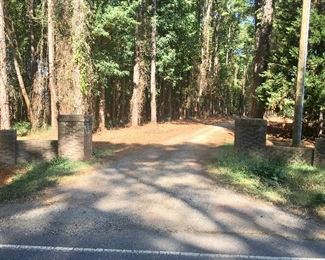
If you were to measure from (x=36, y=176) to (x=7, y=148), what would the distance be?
2768 mm

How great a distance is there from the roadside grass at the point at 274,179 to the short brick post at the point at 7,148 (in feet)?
19.5

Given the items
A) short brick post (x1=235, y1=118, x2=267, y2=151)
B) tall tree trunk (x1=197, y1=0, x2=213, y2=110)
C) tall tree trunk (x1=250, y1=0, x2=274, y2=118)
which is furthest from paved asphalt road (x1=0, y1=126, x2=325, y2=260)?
tall tree trunk (x1=197, y1=0, x2=213, y2=110)

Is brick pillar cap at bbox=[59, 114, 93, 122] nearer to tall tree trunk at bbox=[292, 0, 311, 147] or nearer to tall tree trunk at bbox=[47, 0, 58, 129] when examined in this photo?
tall tree trunk at bbox=[292, 0, 311, 147]

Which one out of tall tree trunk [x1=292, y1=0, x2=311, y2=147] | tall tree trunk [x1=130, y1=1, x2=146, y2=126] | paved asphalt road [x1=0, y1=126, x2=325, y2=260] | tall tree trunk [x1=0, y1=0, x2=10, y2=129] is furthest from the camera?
tall tree trunk [x1=130, y1=1, x2=146, y2=126]

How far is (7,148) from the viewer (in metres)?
14.9

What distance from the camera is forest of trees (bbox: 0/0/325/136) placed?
19.8 m

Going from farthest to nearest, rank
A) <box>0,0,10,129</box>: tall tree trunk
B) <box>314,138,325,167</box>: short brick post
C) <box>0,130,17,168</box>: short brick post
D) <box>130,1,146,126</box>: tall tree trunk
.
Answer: <box>130,1,146,126</box>: tall tree trunk
<box>0,0,10,129</box>: tall tree trunk
<box>314,138,325,167</box>: short brick post
<box>0,130,17,168</box>: short brick post

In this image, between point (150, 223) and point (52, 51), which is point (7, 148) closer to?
point (150, 223)

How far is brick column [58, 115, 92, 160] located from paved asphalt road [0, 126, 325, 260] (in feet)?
5.53

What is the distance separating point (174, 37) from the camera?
108ft

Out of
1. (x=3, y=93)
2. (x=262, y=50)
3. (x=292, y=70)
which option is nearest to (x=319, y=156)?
(x=292, y=70)

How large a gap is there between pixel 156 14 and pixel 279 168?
18683 millimetres

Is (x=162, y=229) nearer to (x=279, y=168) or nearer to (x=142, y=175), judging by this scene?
(x=142, y=175)

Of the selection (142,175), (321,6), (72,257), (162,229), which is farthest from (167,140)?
(72,257)
